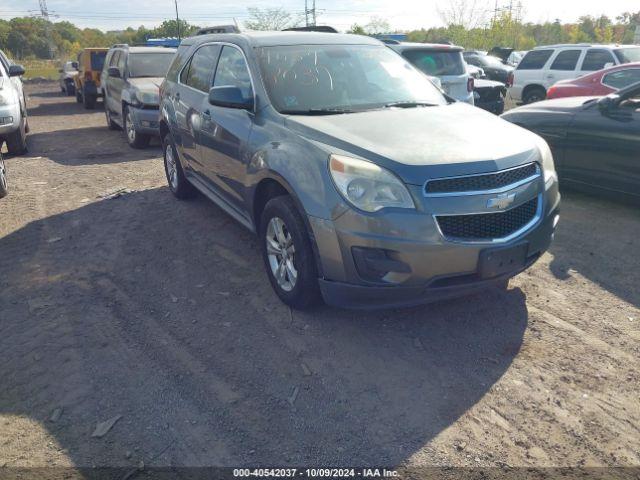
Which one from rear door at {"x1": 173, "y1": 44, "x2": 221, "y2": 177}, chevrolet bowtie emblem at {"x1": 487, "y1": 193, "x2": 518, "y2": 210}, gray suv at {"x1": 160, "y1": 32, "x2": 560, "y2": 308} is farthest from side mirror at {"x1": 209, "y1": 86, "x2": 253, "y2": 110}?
chevrolet bowtie emblem at {"x1": 487, "y1": 193, "x2": 518, "y2": 210}

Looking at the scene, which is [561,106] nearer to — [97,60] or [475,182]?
[475,182]

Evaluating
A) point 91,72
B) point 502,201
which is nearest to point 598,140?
point 502,201

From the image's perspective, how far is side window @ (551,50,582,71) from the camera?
1310 cm

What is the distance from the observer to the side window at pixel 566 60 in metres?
13.1

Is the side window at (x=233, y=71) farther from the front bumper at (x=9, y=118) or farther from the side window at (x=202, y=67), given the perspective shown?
the front bumper at (x=9, y=118)

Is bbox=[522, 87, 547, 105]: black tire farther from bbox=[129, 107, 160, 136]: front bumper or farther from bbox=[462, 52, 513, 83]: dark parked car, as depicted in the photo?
bbox=[129, 107, 160, 136]: front bumper

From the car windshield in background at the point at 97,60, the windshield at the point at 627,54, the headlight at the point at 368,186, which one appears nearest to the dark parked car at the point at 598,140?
the headlight at the point at 368,186

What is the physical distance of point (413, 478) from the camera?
241 cm

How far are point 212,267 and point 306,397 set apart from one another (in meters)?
2.02

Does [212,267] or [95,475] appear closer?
[95,475]

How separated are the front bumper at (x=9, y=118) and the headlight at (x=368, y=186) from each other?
24.6 ft

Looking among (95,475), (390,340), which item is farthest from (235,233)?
(95,475)

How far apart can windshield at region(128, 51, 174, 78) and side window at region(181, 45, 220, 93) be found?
5.65 metres

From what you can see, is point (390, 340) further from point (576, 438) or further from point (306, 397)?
point (576, 438)
